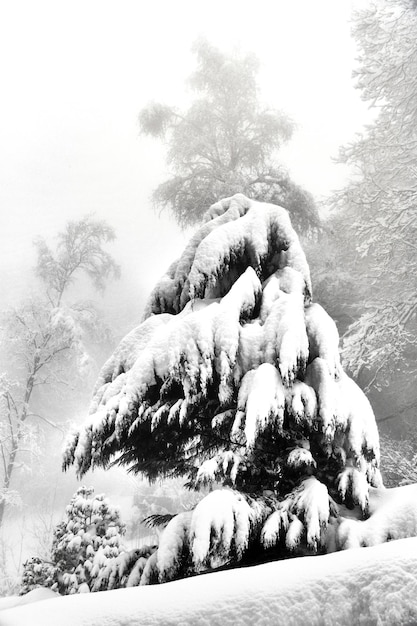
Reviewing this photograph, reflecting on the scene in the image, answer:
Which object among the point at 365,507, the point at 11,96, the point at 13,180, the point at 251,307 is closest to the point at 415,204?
the point at 251,307

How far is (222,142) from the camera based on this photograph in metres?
11.3

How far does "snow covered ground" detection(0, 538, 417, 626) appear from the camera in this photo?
4.00 feet

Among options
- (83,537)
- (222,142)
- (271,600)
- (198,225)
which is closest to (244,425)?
(271,600)

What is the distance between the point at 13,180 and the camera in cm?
4897

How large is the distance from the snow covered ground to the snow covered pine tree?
1.16 m

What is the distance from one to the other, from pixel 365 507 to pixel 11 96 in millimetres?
191096

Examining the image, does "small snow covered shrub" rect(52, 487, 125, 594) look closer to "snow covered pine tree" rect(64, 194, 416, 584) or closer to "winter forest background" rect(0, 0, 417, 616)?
"winter forest background" rect(0, 0, 417, 616)

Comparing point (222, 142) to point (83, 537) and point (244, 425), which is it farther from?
point (244, 425)

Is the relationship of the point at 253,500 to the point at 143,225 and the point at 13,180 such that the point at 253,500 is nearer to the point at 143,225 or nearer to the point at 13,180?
the point at 143,225

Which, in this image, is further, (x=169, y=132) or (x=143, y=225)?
(x=143, y=225)

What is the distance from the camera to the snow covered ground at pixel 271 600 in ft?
4.00

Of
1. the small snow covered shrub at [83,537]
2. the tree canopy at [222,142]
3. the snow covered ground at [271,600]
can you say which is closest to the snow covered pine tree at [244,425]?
the snow covered ground at [271,600]

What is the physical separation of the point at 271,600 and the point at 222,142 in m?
11.3

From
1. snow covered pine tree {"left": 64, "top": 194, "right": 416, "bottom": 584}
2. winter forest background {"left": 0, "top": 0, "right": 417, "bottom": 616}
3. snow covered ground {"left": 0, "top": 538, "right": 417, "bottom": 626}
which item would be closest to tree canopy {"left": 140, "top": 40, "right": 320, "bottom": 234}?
winter forest background {"left": 0, "top": 0, "right": 417, "bottom": 616}
